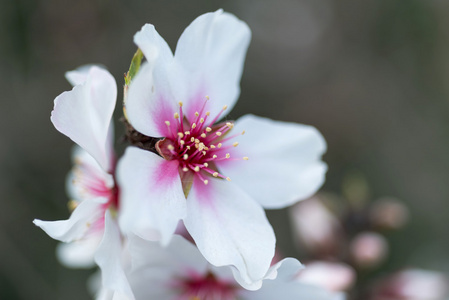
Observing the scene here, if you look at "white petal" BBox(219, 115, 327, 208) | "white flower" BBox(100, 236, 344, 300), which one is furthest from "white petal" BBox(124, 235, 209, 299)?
"white petal" BBox(219, 115, 327, 208)

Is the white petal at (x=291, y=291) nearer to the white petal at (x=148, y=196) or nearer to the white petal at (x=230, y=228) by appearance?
the white petal at (x=230, y=228)

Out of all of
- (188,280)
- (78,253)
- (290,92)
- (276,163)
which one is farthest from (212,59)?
(290,92)

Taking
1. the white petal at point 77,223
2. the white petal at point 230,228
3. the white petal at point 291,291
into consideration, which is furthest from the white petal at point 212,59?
the white petal at point 291,291

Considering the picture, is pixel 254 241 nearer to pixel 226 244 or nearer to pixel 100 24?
pixel 226 244

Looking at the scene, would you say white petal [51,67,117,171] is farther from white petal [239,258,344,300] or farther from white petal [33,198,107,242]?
white petal [239,258,344,300]

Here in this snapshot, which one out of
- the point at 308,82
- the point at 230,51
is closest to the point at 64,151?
the point at 308,82
